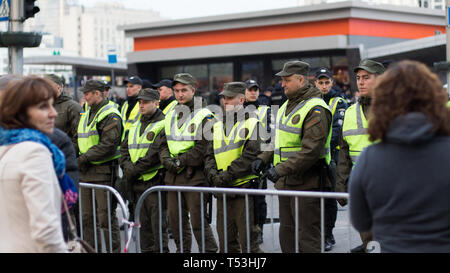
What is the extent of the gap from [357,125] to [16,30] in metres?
4.19

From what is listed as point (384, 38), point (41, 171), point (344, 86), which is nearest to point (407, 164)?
point (41, 171)

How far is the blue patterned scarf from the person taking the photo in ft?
10.4

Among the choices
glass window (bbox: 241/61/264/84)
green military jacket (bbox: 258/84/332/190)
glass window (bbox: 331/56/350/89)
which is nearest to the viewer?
green military jacket (bbox: 258/84/332/190)

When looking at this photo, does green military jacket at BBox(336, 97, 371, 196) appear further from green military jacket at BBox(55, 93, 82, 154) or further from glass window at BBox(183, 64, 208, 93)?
glass window at BBox(183, 64, 208, 93)

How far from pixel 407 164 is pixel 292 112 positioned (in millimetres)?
3005

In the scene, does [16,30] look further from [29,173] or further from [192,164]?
[29,173]

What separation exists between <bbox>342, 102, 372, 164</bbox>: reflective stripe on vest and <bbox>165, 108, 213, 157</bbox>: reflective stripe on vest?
5.49ft

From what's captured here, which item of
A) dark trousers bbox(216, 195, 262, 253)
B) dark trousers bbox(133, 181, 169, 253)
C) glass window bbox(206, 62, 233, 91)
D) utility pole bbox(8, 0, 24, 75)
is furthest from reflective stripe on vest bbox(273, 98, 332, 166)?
glass window bbox(206, 62, 233, 91)

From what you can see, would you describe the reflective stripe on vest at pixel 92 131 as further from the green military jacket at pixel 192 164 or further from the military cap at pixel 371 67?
the military cap at pixel 371 67

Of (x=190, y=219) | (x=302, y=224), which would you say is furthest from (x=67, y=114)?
(x=302, y=224)

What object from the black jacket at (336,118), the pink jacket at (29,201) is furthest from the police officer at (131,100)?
the pink jacket at (29,201)

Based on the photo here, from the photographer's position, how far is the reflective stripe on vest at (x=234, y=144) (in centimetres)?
608

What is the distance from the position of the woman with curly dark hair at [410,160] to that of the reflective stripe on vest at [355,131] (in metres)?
2.76

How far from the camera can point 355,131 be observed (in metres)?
5.66
